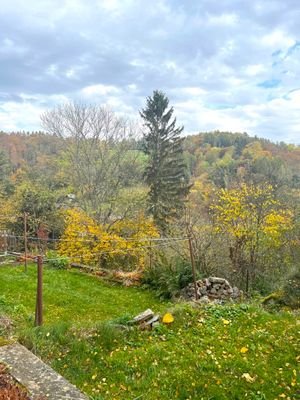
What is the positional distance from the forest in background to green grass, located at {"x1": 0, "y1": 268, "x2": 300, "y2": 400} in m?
2.41

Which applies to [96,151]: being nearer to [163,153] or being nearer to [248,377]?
[163,153]

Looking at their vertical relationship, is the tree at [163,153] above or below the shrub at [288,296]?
above

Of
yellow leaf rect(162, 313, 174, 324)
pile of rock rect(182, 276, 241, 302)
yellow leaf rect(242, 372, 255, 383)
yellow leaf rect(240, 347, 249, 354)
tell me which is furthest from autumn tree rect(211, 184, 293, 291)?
yellow leaf rect(242, 372, 255, 383)

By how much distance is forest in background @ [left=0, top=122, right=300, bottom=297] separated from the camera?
10008mm

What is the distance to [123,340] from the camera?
14.1ft

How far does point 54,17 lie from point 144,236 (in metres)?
8.77

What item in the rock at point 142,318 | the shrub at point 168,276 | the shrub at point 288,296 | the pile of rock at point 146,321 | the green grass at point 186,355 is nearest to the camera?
the green grass at point 186,355

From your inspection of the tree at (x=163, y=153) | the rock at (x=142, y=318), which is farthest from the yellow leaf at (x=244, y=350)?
the tree at (x=163, y=153)

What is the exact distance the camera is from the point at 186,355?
Result: 382 centimetres

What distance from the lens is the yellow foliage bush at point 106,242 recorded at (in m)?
12.5

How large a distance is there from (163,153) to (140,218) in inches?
241

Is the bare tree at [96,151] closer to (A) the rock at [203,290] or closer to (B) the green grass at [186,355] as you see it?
(A) the rock at [203,290]

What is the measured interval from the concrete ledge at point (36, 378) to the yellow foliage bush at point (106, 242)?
9198 millimetres

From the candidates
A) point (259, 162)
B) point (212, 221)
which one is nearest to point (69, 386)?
point (212, 221)
